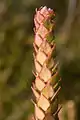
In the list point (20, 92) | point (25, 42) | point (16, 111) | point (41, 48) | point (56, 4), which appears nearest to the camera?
point (41, 48)

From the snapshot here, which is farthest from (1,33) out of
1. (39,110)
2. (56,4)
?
(39,110)

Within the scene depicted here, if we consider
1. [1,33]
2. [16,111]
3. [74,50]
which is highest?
[1,33]

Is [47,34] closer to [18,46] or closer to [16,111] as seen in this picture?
[16,111]

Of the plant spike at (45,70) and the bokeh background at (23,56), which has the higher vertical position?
the plant spike at (45,70)

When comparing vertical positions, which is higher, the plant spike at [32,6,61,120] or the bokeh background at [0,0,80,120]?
the plant spike at [32,6,61,120]

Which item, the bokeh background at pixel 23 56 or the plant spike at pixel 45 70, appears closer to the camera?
the plant spike at pixel 45 70
